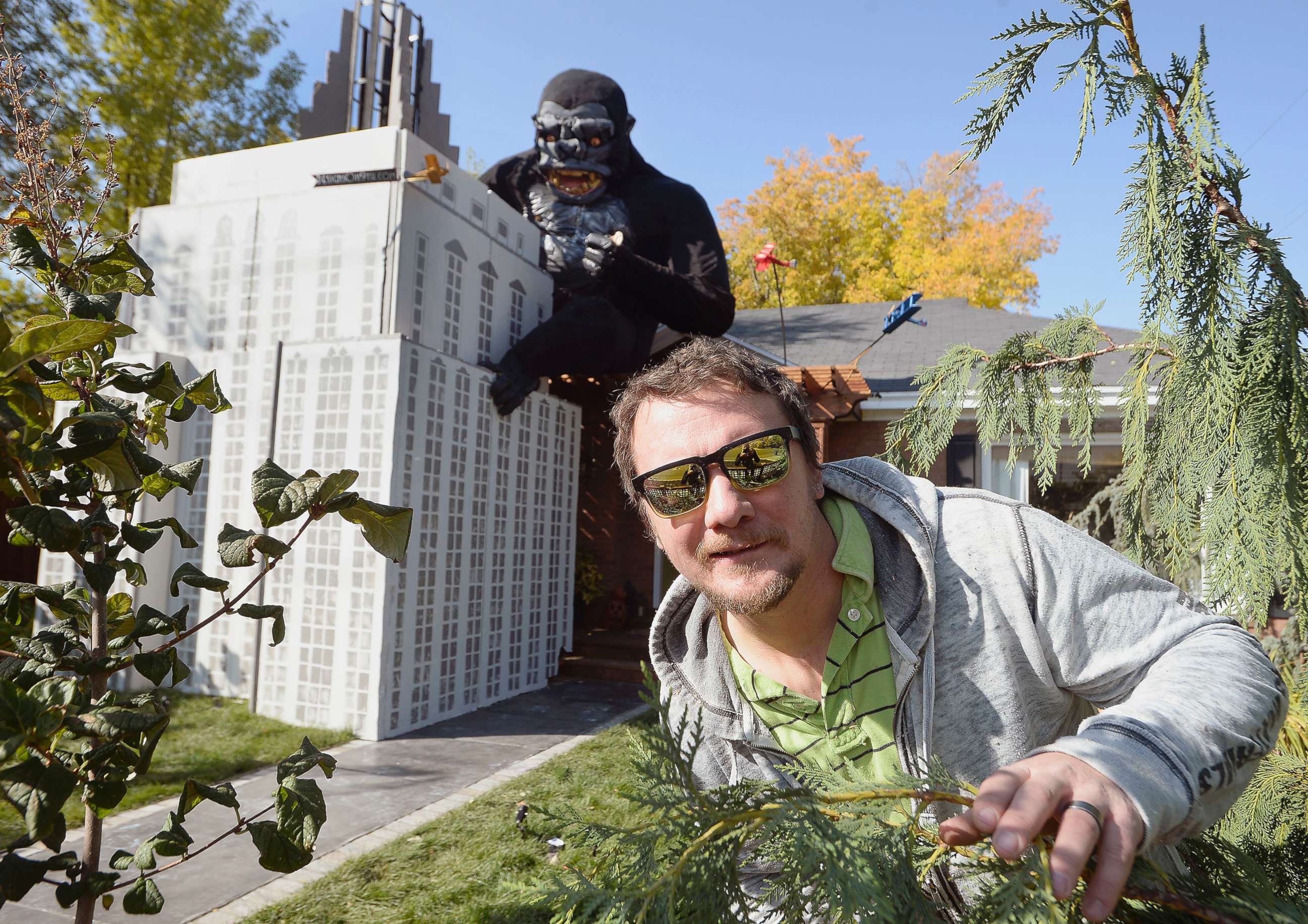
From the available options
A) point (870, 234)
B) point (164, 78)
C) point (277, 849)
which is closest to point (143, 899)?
point (277, 849)

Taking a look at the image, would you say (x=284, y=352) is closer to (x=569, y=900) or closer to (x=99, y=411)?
(x=99, y=411)

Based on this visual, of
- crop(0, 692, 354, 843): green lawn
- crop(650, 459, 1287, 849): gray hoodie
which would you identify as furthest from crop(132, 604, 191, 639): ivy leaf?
crop(0, 692, 354, 843): green lawn

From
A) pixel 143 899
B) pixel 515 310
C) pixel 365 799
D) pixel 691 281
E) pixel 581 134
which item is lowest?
pixel 365 799

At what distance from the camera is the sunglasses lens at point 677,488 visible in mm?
2000

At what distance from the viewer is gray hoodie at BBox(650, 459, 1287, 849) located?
149 centimetres

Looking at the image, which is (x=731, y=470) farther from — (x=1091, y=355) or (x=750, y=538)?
(x=1091, y=355)

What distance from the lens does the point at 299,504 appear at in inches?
56.8

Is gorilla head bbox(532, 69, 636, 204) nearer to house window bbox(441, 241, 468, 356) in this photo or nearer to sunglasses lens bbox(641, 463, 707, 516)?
house window bbox(441, 241, 468, 356)

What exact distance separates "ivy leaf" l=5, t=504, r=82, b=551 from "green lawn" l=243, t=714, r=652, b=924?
5.75ft

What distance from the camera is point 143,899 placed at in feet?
4.76

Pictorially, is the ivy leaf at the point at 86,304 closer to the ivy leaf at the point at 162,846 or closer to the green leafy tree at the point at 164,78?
the ivy leaf at the point at 162,846

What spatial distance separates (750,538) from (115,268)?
4.81ft

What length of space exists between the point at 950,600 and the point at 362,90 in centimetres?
883

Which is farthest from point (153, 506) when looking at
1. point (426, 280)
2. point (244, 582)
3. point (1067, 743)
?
point (1067, 743)
